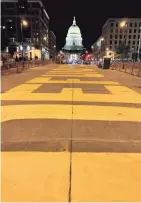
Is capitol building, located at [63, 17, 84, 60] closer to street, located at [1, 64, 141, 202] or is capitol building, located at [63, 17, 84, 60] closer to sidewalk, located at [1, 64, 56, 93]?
sidewalk, located at [1, 64, 56, 93]

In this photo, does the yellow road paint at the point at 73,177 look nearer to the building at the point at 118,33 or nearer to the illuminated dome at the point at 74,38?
the building at the point at 118,33

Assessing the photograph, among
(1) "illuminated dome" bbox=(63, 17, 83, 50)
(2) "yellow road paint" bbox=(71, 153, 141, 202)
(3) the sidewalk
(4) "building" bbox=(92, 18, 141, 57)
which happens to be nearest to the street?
(2) "yellow road paint" bbox=(71, 153, 141, 202)

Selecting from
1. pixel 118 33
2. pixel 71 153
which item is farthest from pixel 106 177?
pixel 118 33

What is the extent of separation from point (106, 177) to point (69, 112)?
12.6 feet

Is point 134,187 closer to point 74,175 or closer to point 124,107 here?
point 74,175

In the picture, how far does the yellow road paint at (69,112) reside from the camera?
6.87 meters

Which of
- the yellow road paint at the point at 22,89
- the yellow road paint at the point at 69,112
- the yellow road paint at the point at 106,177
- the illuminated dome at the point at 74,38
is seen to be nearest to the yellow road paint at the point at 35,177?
the yellow road paint at the point at 106,177

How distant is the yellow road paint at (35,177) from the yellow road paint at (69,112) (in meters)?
2.51

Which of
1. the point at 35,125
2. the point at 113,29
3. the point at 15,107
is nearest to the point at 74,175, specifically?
the point at 35,125

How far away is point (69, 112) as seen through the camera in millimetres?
7395

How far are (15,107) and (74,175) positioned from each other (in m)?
4.78

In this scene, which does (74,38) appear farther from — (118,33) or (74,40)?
(118,33)

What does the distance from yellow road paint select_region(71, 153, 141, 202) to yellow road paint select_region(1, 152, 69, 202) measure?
18cm

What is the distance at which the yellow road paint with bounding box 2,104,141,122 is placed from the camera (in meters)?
6.87
